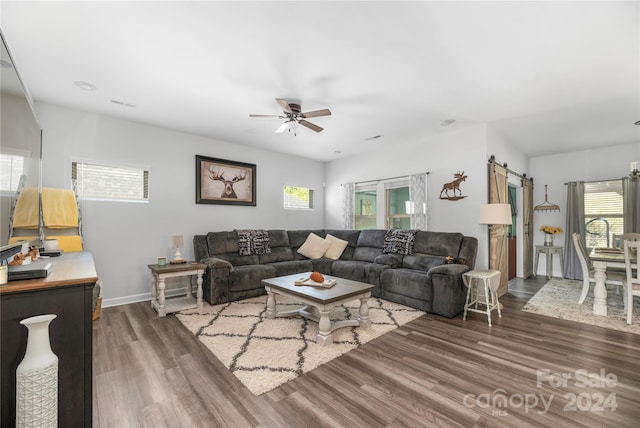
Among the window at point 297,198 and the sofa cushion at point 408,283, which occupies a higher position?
the window at point 297,198

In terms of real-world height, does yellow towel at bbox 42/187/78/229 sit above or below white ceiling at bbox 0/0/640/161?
below

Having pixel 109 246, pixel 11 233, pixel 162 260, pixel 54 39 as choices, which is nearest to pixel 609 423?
pixel 11 233

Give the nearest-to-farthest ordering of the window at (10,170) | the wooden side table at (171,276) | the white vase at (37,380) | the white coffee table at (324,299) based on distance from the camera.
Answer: the white vase at (37,380)
the window at (10,170)
the white coffee table at (324,299)
the wooden side table at (171,276)

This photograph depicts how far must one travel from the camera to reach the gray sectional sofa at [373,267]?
11.7 ft

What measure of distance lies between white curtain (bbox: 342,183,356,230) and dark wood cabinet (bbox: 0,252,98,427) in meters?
5.09

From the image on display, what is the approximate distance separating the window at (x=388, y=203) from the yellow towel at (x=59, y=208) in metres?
4.84

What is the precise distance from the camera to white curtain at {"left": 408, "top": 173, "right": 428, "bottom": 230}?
489cm

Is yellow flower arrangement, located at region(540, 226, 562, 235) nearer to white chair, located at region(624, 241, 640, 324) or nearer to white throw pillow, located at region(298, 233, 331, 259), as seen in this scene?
white chair, located at region(624, 241, 640, 324)

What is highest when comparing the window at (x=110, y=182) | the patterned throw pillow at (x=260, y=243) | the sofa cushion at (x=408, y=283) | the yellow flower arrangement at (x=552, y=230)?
the window at (x=110, y=182)

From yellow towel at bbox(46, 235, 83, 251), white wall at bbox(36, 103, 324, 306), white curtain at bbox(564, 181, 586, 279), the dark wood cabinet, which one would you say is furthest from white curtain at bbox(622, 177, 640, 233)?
yellow towel at bbox(46, 235, 83, 251)

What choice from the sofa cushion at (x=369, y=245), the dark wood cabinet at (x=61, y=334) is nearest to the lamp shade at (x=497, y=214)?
the sofa cushion at (x=369, y=245)

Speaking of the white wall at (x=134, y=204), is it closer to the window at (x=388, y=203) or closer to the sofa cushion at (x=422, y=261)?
the window at (x=388, y=203)

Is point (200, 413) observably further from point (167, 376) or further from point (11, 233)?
point (11, 233)

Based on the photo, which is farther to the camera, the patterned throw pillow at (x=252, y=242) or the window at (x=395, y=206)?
the window at (x=395, y=206)
